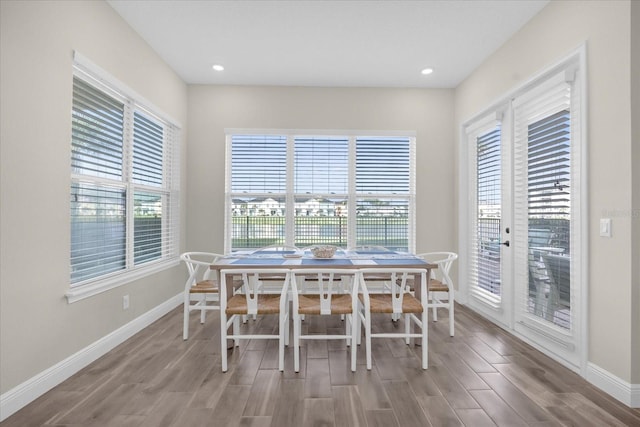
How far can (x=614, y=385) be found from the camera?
2045 millimetres

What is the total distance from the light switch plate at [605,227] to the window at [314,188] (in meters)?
2.41

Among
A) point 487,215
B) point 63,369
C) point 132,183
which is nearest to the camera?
Answer: point 63,369

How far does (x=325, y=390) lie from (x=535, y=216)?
2.36 metres

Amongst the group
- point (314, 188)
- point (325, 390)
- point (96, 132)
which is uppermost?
point (96, 132)

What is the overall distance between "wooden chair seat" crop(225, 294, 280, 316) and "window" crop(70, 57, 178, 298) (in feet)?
3.83

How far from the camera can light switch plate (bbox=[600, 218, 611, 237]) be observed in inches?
82.0

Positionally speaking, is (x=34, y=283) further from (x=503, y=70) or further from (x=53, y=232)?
(x=503, y=70)

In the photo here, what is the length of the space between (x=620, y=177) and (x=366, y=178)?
2.76 m

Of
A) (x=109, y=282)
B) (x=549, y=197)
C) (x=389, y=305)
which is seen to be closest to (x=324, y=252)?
(x=389, y=305)

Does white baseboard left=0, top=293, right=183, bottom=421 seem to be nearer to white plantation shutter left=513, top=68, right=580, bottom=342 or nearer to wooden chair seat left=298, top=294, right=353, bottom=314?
wooden chair seat left=298, top=294, right=353, bottom=314

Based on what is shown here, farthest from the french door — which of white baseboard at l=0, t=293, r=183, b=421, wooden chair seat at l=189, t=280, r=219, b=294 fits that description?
white baseboard at l=0, t=293, r=183, b=421

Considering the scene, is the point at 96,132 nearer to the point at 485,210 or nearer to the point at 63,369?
the point at 63,369

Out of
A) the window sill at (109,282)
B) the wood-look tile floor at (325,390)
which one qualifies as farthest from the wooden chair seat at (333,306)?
the window sill at (109,282)

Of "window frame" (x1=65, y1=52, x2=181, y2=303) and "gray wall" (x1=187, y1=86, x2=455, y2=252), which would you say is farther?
"gray wall" (x1=187, y1=86, x2=455, y2=252)
